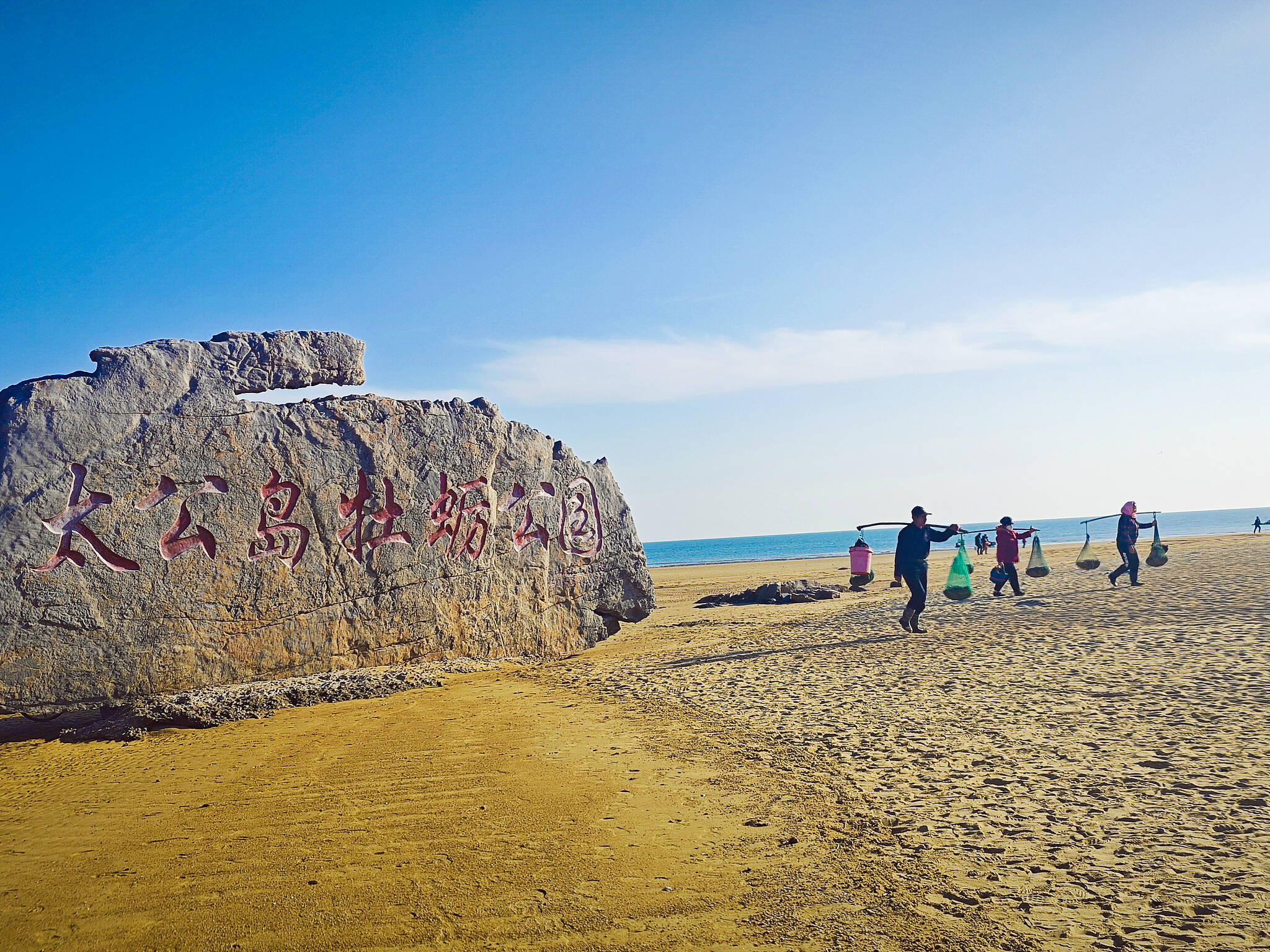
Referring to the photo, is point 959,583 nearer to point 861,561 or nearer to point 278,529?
point 861,561

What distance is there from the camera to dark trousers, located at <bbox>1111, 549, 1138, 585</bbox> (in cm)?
1543

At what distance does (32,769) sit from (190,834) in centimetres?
290

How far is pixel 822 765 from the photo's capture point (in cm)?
557

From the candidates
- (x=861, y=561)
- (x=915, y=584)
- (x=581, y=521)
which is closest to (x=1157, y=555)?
(x=861, y=561)

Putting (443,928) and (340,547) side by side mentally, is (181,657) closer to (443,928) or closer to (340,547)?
(340,547)

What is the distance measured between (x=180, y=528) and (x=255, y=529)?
72 centimetres

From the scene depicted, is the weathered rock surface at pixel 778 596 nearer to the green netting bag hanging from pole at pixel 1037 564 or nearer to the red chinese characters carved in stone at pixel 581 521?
the green netting bag hanging from pole at pixel 1037 564

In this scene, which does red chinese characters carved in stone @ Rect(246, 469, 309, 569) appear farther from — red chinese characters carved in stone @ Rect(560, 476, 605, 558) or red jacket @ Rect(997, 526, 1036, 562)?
red jacket @ Rect(997, 526, 1036, 562)

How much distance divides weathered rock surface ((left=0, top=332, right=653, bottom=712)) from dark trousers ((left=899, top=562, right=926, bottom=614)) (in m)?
4.76

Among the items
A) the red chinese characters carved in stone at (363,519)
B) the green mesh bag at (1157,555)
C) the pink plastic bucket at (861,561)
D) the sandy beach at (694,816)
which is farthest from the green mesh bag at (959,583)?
the red chinese characters carved in stone at (363,519)

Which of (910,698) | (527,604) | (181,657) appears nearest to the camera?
(910,698)

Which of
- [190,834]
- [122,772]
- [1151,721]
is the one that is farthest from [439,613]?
[1151,721]

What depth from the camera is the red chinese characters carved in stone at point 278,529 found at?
8766 mm

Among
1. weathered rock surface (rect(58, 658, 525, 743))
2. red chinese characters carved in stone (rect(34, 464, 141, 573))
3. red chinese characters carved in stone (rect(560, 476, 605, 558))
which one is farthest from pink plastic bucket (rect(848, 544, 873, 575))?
red chinese characters carved in stone (rect(34, 464, 141, 573))
